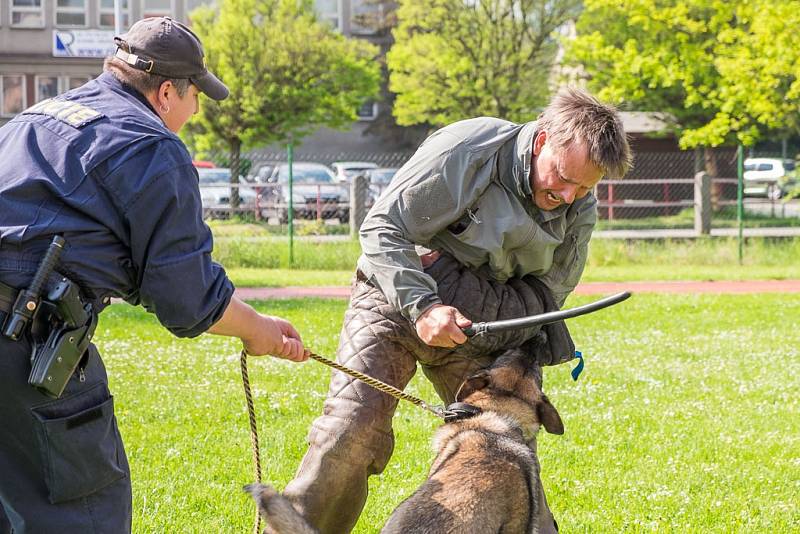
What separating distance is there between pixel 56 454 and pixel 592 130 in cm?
226

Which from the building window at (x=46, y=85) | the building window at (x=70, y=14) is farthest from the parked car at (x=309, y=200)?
the building window at (x=46, y=85)

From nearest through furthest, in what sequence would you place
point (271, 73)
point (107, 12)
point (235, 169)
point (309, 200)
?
1. point (309, 200)
2. point (235, 169)
3. point (271, 73)
4. point (107, 12)

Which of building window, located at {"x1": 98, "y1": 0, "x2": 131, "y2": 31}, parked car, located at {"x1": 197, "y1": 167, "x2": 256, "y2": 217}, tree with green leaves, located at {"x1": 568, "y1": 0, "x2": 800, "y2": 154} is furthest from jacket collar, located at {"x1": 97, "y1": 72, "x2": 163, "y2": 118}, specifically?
building window, located at {"x1": 98, "y1": 0, "x2": 131, "y2": 31}

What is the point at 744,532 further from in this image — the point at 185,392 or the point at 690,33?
the point at 690,33

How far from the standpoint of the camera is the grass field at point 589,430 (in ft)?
16.9

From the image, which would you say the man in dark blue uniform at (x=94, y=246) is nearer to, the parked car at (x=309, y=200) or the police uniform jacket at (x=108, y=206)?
the police uniform jacket at (x=108, y=206)

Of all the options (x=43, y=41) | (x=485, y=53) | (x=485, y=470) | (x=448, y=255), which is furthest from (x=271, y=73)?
(x=485, y=470)

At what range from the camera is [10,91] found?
45594mm

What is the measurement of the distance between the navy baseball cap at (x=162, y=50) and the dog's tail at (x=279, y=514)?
141 centimetres

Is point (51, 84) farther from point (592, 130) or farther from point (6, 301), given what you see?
point (6, 301)

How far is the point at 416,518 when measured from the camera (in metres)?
3.42

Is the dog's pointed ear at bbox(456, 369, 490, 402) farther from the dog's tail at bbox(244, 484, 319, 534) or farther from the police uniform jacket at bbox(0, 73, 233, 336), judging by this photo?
the police uniform jacket at bbox(0, 73, 233, 336)

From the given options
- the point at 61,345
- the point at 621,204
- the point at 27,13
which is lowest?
the point at 621,204

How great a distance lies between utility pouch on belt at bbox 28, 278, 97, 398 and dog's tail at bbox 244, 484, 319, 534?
0.72 metres
